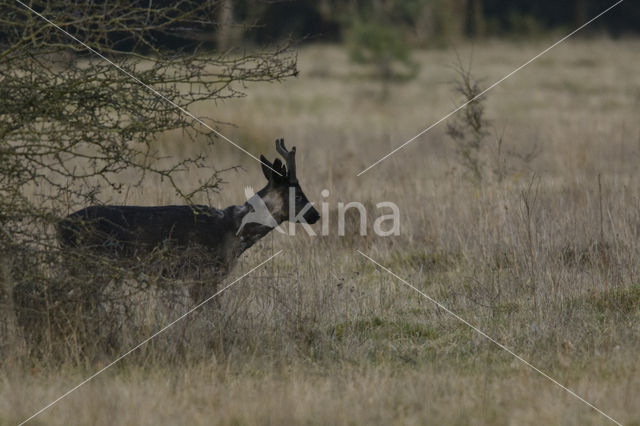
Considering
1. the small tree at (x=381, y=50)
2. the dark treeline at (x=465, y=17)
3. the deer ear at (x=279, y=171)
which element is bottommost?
the deer ear at (x=279, y=171)

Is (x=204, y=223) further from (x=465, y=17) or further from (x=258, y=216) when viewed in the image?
(x=465, y=17)

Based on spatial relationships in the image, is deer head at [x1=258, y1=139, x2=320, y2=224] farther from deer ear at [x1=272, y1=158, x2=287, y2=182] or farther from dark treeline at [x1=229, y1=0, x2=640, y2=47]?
dark treeline at [x1=229, y1=0, x2=640, y2=47]

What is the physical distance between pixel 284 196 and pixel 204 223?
2.61 ft

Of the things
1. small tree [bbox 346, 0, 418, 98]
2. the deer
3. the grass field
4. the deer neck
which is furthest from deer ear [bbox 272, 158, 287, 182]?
small tree [bbox 346, 0, 418, 98]

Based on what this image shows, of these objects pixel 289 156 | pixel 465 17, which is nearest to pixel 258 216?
pixel 289 156

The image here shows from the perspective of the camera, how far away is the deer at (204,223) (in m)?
6.67

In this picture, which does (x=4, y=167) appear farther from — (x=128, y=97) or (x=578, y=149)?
(x=578, y=149)

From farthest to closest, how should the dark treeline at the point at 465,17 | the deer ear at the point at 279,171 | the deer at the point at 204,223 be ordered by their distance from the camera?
1. the dark treeline at the point at 465,17
2. the deer ear at the point at 279,171
3. the deer at the point at 204,223

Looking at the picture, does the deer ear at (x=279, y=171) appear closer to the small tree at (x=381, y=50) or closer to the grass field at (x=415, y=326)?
the grass field at (x=415, y=326)

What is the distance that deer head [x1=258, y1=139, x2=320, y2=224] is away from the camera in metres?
7.55

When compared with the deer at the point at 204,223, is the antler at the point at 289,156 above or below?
above

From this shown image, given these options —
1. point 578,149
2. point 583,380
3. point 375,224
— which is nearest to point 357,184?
point 375,224

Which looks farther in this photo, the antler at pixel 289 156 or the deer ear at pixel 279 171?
the deer ear at pixel 279 171

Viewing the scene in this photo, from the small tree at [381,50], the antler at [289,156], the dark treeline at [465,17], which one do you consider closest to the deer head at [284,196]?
the antler at [289,156]
